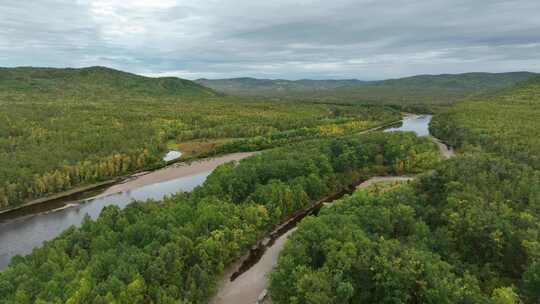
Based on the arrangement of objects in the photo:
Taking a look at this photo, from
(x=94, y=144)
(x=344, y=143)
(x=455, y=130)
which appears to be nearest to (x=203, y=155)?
(x=94, y=144)

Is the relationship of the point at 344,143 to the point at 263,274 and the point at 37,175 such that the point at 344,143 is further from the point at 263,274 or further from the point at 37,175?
the point at 37,175

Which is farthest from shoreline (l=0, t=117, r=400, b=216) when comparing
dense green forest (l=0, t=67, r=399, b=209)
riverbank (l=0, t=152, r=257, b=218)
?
dense green forest (l=0, t=67, r=399, b=209)

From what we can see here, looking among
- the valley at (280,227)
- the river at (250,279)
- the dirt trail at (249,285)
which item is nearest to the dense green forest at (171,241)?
the valley at (280,227)

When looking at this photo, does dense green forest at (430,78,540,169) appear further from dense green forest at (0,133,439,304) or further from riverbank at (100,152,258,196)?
riverbank at (100,152,258,196)

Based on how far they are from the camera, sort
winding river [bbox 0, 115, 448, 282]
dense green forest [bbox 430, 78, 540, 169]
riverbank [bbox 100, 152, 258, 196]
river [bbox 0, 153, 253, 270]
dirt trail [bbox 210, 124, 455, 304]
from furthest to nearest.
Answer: riverbank [bbox 100, 152, 258, 196] → dense green forest [bbox 430, 78, 540, 169] → river [bbox 0, 153, 253, 270] → winding river [bbox 0, 115, 448, 282] → dirt trail [bbox 210, 124, 455, 304]

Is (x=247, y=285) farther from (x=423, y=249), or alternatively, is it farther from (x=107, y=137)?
(x=107, y=137)

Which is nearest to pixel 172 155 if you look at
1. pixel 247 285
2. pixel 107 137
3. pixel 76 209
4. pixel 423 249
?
pixel 107 137
